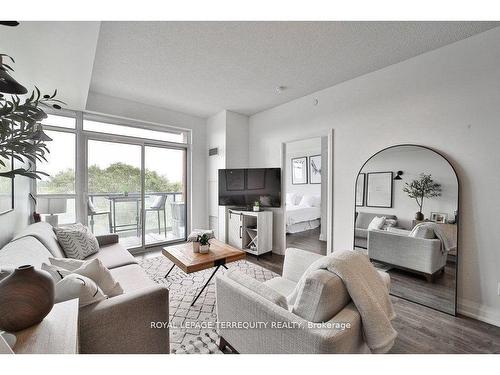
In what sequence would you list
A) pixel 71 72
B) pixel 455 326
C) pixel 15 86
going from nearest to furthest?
1. pixel 15 86
2. pixel 455 326
3. pixel 71 72

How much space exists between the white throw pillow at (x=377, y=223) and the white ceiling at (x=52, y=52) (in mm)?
3268

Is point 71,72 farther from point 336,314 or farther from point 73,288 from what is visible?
point 336,314

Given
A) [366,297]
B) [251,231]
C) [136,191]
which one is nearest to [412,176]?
[366,297]

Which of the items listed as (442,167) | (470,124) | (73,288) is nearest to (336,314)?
(73,288)

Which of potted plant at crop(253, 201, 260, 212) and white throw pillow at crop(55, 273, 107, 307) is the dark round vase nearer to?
white throw pillow at crop(55, 273, 107, 307)

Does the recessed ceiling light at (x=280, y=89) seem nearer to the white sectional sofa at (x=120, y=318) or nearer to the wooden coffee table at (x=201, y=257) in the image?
the wooden coffee table at (x=201, y=257)

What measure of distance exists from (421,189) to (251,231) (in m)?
2.51

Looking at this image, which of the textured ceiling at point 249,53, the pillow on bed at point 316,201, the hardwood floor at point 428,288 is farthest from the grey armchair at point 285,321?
the pillow on bed at point 316,201

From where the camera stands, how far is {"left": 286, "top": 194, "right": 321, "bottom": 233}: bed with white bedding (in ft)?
14.1

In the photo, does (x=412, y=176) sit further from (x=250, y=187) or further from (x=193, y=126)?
(x=193, y=126)

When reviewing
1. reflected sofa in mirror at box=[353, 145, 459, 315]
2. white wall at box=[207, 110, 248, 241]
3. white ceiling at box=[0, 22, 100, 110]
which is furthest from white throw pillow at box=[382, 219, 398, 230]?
white ceiling at box=[0, 22, 100, 110]

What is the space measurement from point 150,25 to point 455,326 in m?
3.77

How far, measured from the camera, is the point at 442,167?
219 centimetres

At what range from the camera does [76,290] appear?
1.17 meters
